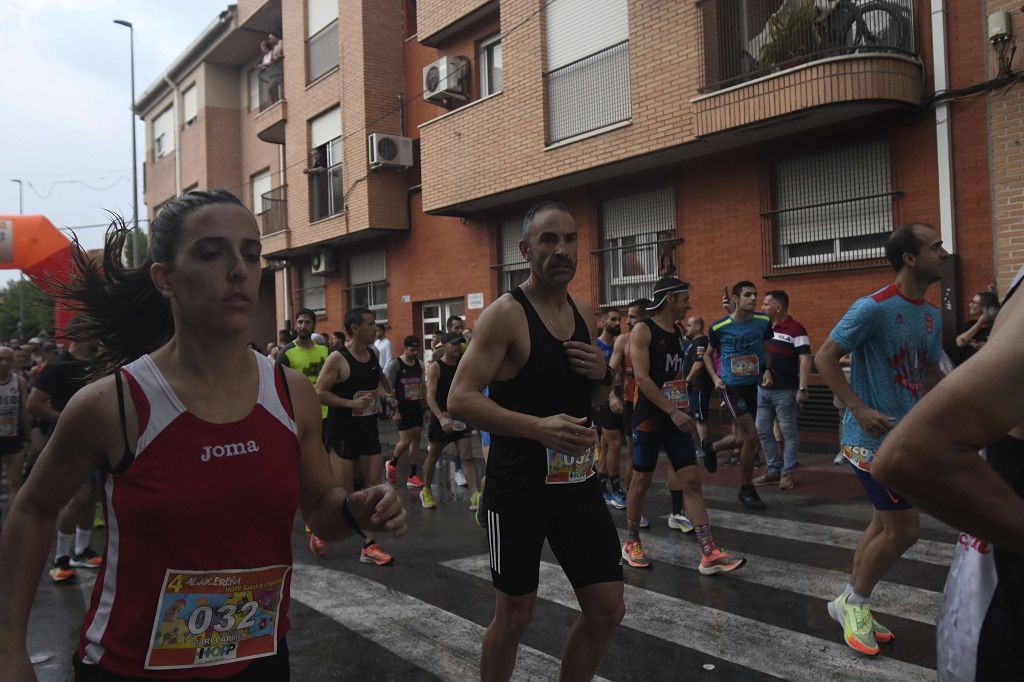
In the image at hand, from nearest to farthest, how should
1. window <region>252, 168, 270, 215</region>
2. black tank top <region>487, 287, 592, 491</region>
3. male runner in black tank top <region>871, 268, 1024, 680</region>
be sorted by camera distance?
male runner in black tank top <region>871, 268, 1024, 680</region> < black tank top <region>487, 287, 592, 491</region> < window <region>252, 168, 270, 215</region>

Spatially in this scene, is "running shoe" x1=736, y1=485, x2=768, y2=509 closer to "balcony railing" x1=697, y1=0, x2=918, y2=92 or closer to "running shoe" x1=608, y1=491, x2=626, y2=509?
→ "running shoe" x1=608, y1=491, x2=626, y2=509

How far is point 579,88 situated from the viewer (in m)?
14.1

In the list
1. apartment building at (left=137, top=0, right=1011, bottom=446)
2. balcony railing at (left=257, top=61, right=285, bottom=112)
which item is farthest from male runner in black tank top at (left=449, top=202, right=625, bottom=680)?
balcony railing at (left=257, top=61, right=285, bottom=112)

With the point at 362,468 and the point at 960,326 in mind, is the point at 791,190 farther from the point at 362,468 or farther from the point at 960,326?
the point at 362,468

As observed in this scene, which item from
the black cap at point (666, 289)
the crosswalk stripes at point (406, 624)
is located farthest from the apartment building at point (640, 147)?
the crosswalk stripes at point (406, 624)

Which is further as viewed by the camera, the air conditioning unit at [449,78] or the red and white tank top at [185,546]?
the air conditioning unit at [449,78]

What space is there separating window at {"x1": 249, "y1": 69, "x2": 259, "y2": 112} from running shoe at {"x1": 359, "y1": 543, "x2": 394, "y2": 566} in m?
25.1

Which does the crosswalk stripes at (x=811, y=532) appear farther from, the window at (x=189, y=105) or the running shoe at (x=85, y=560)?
the window at (x=189, y=105)

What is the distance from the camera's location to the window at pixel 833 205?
1050 centimetres

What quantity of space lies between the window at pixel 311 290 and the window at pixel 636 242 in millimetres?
11281

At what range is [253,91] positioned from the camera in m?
28.5

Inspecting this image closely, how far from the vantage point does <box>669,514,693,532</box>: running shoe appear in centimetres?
679

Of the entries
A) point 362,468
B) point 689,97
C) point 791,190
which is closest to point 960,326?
point 791,190

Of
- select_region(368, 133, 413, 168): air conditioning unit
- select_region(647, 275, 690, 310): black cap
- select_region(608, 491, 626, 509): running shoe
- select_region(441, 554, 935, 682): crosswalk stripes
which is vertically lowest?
select_region(441, 554, 935, 682): crosswalk stripes
